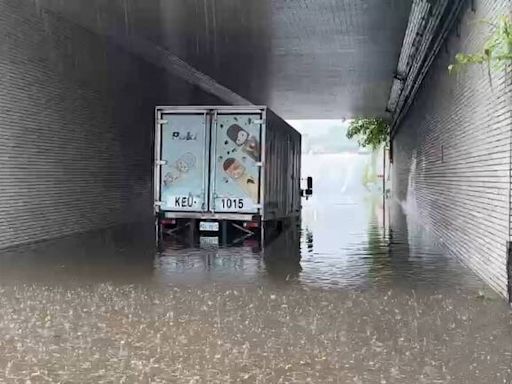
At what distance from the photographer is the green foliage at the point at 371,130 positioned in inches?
1745

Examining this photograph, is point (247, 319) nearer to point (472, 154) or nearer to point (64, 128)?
point (472, 154)

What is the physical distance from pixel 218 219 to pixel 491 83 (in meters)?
7.55

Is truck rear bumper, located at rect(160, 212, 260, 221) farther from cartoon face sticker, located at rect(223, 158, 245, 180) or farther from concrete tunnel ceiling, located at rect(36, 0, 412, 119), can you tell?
concrete tunnel ceiling, located at rect(36, 0, 412, 119)

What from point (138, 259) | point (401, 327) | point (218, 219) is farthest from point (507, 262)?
point (218, 219)

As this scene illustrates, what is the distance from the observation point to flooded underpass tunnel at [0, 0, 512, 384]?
236 inches

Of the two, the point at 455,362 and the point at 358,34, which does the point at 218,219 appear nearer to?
the point at 358,34

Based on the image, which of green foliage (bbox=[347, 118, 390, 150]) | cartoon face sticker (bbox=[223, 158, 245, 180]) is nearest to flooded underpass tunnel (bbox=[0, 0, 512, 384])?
cartoon face sticker (bbox=[223, 158, 245, 180])

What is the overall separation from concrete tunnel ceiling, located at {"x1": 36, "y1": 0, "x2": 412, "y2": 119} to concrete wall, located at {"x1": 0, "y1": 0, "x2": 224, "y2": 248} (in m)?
0.73

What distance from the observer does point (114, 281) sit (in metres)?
9.44

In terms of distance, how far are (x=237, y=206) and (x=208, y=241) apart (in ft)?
3.35

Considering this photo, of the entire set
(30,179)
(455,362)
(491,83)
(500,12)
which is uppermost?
(500,12)

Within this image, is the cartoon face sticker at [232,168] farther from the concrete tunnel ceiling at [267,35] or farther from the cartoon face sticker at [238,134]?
the concrete tunnel ceiling at [267,35]

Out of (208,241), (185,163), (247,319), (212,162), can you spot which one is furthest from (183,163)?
(247,319)

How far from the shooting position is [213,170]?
1483 centimetres
